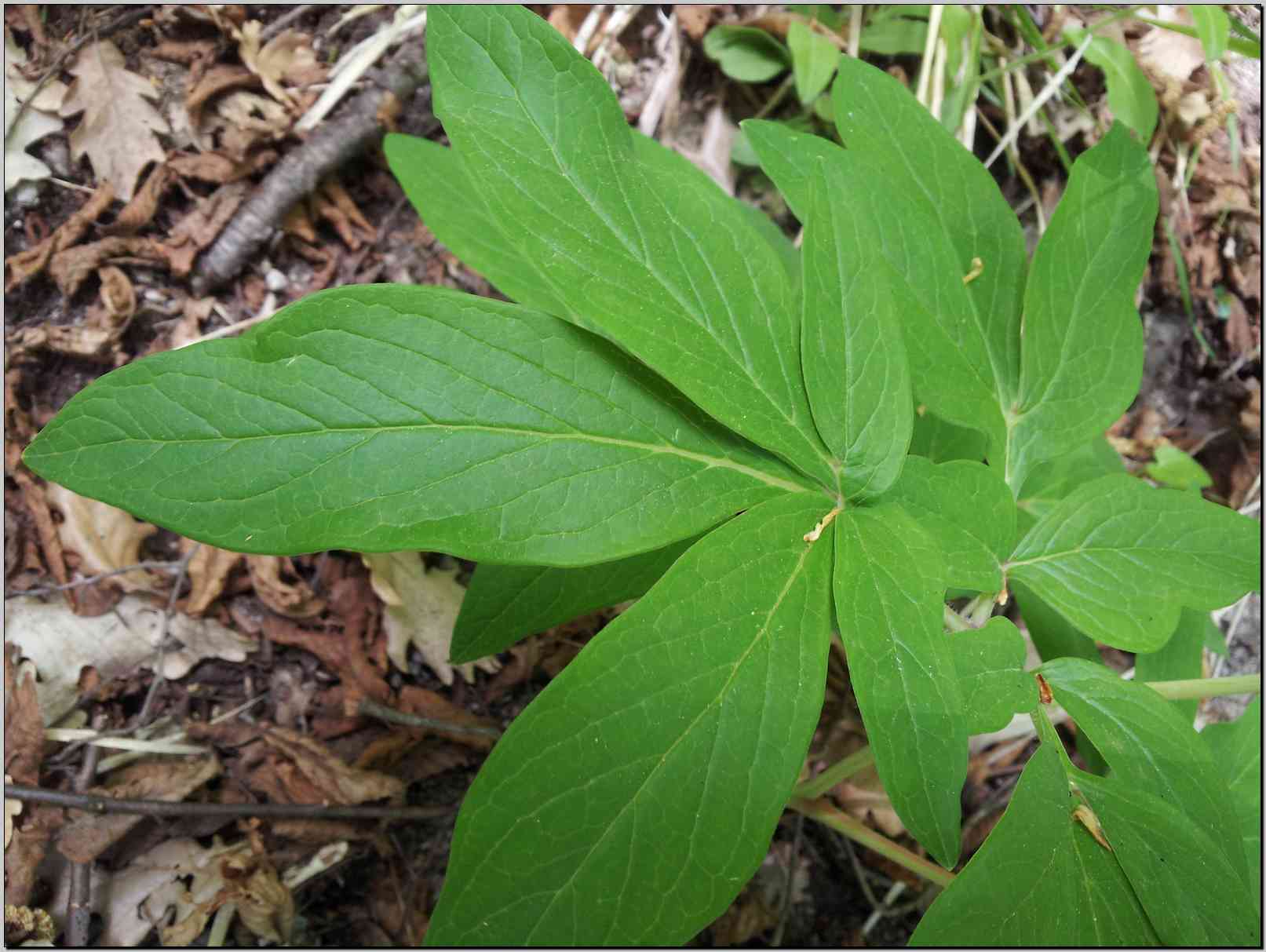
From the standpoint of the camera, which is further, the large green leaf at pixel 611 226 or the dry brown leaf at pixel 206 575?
the dry brown leaf at pixel 206 575

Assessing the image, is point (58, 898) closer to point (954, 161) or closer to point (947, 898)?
point (947, 898)

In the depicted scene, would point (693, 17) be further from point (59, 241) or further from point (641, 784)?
point (641, 784)

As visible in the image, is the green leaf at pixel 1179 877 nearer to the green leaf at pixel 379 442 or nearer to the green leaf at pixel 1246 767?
the green leaf at pixel 1246 767

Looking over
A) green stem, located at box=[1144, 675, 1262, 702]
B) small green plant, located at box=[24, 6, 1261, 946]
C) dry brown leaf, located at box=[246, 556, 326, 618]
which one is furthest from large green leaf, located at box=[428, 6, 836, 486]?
dry brown leaf, located at box=[246, 556, 326, 618]

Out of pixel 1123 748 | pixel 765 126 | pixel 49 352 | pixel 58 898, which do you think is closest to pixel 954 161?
pixel 765 126

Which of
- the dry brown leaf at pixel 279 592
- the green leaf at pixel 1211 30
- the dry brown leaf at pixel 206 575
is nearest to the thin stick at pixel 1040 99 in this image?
the green leaf at pixel 1211 30

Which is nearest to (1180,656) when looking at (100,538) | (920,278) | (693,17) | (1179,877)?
(1179,877)

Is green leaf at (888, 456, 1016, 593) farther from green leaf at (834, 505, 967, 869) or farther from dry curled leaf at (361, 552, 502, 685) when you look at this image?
dry curled leaf at (361, 552, 502, 685)
